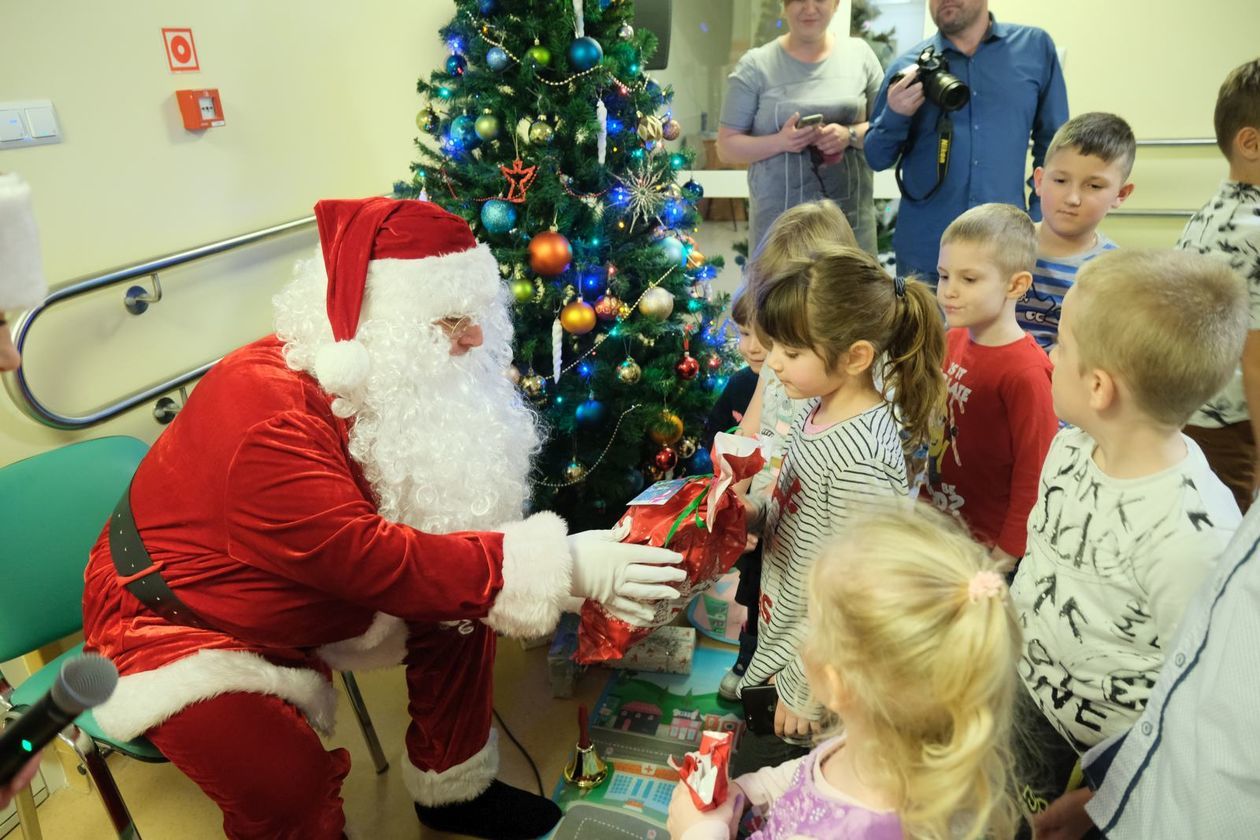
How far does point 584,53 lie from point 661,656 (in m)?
1.81

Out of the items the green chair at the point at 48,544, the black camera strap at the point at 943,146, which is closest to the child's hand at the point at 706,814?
the green chair at the point at 48,544

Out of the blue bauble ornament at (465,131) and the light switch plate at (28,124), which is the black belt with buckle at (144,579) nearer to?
the light switch plate at (28,124)

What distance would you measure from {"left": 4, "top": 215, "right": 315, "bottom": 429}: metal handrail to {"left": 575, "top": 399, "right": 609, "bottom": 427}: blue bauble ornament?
1296 millimetres

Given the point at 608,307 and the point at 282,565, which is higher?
the point at 608,307

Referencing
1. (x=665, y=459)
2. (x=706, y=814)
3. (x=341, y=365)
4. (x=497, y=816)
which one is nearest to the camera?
(x=706, y=814)

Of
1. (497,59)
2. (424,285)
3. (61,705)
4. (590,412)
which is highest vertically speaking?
(497,59)

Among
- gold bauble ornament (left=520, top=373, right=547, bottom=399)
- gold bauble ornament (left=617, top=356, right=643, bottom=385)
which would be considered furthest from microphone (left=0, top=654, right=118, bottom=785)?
gold bauble ornament (left=617, top=356, right=643, bottom=385)

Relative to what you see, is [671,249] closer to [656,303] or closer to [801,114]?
[656,303]

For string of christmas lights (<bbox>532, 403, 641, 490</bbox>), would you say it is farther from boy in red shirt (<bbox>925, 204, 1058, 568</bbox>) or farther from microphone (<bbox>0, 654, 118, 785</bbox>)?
microphone (<bbox>0, 654, 118, 785</bbox>)

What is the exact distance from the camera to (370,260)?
168 cm

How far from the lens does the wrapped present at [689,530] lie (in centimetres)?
152

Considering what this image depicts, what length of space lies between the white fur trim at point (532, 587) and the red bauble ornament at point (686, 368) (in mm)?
1137

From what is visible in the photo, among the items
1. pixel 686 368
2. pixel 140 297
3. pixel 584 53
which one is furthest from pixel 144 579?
pixel 584 53

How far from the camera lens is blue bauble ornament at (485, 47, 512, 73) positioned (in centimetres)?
226
